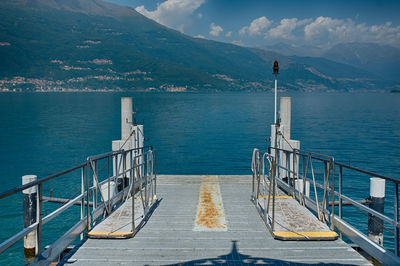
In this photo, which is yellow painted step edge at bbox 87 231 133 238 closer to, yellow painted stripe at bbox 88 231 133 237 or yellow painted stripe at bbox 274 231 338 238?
yellow painted stripe at bbox 88 231 133 237

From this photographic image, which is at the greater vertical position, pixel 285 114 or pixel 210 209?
pixel 285 114

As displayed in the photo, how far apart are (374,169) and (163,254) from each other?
23476 mm

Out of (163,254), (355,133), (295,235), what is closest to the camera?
(163,254)

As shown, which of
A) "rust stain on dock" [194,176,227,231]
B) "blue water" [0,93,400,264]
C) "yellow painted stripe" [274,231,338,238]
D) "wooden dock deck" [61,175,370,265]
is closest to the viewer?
"wooden dock deck" [61,175,370,265]

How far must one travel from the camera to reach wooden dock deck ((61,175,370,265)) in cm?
487

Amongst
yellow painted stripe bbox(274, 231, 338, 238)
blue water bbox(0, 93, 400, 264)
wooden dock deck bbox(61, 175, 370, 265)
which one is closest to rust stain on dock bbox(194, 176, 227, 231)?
wooden dock deck bbox(61, 175, 370, 265)

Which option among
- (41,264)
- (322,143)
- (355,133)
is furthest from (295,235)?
(355,133)

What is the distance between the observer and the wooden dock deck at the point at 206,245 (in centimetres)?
487

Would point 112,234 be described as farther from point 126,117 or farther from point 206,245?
point 126,117

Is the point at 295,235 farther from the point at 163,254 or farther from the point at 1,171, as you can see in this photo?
the point at 1,171

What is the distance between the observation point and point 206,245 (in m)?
5.47

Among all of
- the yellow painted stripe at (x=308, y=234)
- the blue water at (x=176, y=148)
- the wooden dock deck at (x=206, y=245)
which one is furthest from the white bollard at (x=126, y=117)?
the yellow painted stripe at (x=308, y=234)

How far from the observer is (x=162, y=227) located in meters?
6.40

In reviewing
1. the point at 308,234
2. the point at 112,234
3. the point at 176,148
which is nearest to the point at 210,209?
the point at 308,234
